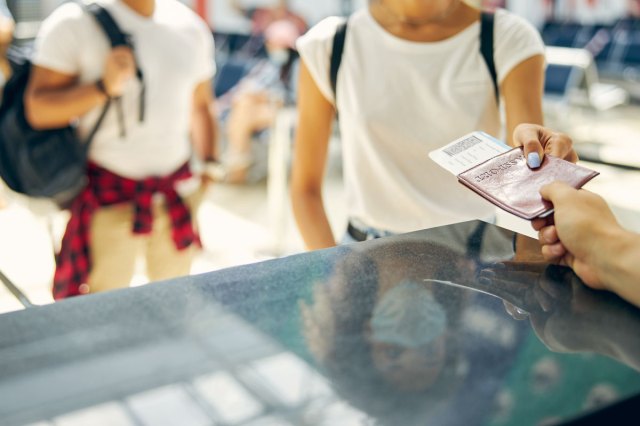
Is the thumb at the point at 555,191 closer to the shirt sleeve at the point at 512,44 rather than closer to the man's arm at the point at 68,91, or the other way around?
the shirt sleeve at the point at 512,44

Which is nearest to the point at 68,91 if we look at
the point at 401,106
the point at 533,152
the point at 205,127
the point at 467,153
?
the point at 205,127

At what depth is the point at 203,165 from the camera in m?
2.45

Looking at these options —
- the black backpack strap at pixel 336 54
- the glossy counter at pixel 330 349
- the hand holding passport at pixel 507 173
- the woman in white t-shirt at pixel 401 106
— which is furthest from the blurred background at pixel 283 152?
the glossy counter at pixel 330 349

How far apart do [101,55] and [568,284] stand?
5.07 feet

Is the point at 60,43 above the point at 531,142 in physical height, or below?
below

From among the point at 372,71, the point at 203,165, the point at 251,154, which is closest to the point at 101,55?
the point at 203,165

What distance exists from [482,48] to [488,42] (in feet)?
0.05

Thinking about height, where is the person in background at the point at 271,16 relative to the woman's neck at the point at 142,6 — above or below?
below

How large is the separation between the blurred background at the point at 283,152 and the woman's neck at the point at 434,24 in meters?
0.05

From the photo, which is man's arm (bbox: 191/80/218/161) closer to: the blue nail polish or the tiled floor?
the tiled floor

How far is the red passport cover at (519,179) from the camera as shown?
903 millimetres

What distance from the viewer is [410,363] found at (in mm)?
645

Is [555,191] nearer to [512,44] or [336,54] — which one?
[512,44]

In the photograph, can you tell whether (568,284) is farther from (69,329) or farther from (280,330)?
(69,329)
